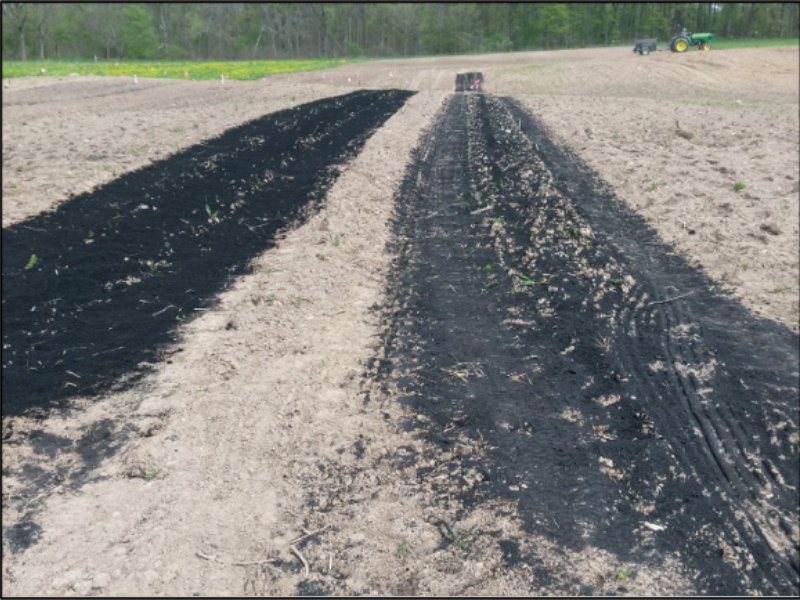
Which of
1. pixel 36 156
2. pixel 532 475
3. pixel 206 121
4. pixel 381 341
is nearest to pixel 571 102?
pixel 206 121

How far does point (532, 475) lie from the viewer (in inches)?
167

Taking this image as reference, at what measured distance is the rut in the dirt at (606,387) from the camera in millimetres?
3832

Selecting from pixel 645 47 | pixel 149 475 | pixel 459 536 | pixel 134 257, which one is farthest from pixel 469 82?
pixel 459 536

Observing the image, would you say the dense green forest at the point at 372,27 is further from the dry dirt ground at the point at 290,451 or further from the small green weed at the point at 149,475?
the small green weed at the point at 149,475

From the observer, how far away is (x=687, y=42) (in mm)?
44188

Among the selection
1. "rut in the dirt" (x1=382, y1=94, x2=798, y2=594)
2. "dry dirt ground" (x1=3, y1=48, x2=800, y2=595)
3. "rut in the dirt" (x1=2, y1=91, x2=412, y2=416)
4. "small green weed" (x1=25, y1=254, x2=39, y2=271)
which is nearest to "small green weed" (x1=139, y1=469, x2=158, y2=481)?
"dry dirt ground" (x1=3, y1=48, x2=800, y2=595)

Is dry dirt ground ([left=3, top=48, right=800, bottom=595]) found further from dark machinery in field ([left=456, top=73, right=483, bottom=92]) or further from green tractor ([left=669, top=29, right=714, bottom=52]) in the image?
green tractor ([left=669, top=29, right=714, bottom=52])

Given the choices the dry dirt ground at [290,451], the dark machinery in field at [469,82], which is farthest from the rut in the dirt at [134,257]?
Answer: the dark machinery in field at [469,82]

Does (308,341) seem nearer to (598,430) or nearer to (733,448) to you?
(598,430)

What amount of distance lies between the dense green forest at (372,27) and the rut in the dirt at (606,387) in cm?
8335

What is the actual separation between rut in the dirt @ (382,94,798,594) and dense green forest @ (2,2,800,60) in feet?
273

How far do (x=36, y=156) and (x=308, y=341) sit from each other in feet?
32.8

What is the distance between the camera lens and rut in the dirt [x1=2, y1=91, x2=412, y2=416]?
18.1ft

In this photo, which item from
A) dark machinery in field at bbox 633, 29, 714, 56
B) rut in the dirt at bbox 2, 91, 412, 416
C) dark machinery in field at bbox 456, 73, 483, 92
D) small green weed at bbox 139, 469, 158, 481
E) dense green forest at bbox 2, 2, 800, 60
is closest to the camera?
small green weed at bbox 139, 469, 158, 481
